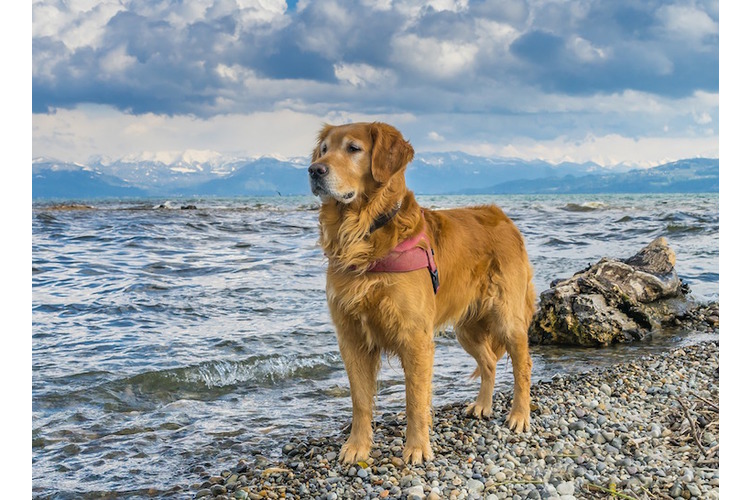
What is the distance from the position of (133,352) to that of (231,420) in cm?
272

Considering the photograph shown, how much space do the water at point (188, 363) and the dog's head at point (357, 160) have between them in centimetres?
235

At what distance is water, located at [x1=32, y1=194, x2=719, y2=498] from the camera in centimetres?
551

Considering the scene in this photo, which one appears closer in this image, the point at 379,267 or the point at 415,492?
the point at 415,492

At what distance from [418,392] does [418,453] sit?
46 centimetres

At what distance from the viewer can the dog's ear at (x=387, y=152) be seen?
181 inches

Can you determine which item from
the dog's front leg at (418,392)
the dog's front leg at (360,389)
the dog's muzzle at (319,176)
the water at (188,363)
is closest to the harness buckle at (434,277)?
the dog's front leg at (418,392)

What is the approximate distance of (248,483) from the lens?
4.63m

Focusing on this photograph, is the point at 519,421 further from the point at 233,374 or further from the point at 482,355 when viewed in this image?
the point at 233,374

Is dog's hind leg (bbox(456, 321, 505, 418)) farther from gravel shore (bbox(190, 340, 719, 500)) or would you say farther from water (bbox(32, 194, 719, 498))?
water (bbox(32, 194, 719, 498))

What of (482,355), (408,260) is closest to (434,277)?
(408,260)

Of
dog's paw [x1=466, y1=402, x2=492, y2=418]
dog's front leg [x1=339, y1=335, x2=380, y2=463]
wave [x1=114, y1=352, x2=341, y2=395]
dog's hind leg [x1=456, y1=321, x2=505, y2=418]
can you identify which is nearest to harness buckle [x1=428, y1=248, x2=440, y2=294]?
dog's front leg [x1=339, y1=335, x2=380, y2=463]

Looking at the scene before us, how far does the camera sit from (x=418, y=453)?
475 centimetres

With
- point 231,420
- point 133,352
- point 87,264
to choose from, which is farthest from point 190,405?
point 87,264

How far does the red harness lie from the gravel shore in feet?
4.50
